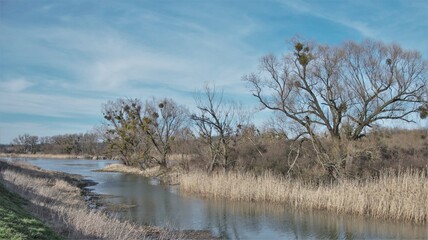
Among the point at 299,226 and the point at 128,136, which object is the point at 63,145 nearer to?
the point at 128,136

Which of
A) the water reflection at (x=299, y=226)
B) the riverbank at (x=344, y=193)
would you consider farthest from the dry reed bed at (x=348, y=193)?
the water reflection at (x=299, y=226)

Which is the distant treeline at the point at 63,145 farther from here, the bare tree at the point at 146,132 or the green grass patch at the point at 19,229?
the green grass patch at the point at 19,229

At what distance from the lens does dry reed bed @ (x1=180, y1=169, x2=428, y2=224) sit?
13.6m

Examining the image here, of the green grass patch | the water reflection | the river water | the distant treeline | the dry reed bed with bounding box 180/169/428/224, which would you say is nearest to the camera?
the green grass patch

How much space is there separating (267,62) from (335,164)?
7.44m

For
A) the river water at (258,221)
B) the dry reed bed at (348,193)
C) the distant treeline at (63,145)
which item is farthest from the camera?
the distant treeline at (63,145)

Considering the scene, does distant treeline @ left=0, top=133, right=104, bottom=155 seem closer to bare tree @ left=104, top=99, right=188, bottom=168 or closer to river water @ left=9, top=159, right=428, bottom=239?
bare tree @ left=104, top=99, right=188, bottom=168

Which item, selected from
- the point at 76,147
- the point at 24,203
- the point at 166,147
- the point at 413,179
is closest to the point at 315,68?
the point at 413,179

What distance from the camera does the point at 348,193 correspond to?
15.5m

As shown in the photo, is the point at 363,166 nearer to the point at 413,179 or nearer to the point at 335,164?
the point at 335,164

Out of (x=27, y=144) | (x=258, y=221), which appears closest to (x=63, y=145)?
(x=27, y=144)

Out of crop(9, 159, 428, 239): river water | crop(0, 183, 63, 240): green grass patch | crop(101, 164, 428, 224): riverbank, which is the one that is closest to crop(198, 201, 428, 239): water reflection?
crop(9, 159, 428, 239): river water

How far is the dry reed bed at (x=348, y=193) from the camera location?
44.5 ft

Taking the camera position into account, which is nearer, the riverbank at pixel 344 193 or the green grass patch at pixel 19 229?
the green grass patch at pixel 19 229
